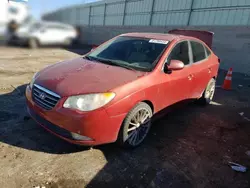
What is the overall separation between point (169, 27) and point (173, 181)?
1303cm

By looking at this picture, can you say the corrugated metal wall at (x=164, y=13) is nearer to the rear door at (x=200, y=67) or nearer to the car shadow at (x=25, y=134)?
the car shadow at (x=25, y=134)

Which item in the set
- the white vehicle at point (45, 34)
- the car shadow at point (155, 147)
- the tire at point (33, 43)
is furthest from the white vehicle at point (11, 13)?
the car shadow at point (155, 147)

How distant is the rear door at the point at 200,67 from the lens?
4289 mm

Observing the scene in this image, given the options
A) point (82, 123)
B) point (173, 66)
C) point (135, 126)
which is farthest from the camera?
point (173, 66)

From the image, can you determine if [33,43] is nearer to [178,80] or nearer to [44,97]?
[44,97]

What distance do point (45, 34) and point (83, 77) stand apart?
733cm

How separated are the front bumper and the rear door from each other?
222 centimetres

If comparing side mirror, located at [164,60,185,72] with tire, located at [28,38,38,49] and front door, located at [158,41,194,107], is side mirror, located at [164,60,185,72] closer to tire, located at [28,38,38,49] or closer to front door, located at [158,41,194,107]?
front door, located at [158,41,194,107]

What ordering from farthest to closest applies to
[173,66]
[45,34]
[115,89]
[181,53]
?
[45,34] < [181,53] < [173,66] < [115,89]

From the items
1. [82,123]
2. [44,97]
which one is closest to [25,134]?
[44,97]

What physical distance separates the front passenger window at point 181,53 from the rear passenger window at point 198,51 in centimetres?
32

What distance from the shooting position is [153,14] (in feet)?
52.7

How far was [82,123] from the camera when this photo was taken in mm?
2484

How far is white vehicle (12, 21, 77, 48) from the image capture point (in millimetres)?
8157
